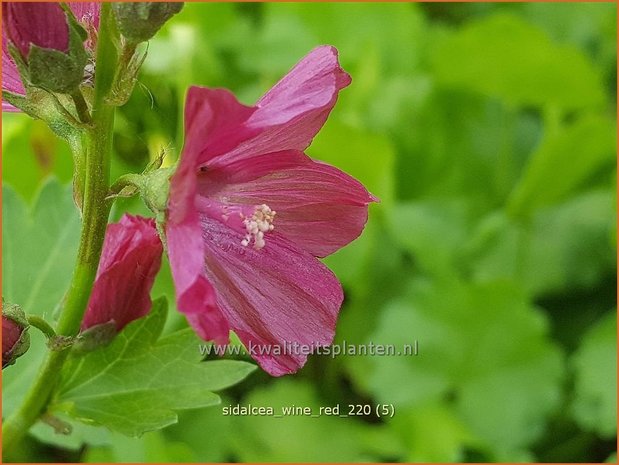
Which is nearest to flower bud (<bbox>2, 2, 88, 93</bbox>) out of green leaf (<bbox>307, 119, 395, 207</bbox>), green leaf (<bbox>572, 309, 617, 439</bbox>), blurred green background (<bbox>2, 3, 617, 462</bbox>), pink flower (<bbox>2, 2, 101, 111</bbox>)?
pink flower (<bbox>2, 2, 101, 111</bbox>)

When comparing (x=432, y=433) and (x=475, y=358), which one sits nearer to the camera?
(x=432, y=433)

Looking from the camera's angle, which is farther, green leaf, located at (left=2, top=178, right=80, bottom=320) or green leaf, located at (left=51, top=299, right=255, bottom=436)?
green leaf, located at (left=2, top=178, right=80, bottom=320)

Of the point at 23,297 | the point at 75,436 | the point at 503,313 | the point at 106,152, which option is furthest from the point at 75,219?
the point at 503,313

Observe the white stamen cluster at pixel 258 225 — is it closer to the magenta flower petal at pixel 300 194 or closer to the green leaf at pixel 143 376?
the magenta flower petal at pixel 300 194

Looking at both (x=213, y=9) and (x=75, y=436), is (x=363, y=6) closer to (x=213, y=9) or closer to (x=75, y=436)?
(x=213, y=9)

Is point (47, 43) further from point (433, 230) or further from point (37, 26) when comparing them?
point (433, 230)

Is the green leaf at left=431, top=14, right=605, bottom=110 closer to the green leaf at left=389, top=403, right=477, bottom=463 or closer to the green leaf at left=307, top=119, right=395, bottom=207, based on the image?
the green leaf at left=307, top=119, right=395, bottom=207

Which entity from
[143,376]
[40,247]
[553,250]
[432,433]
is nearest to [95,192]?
[143,376]
